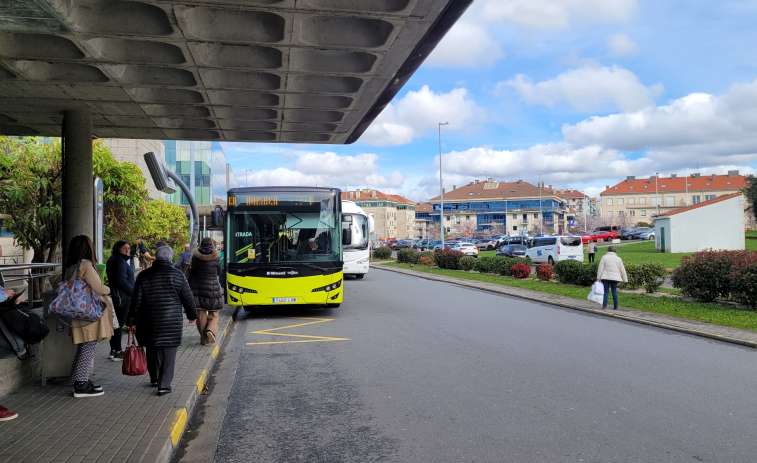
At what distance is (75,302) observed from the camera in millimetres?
6066

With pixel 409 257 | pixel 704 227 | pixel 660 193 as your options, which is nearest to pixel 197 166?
pixel 409 257

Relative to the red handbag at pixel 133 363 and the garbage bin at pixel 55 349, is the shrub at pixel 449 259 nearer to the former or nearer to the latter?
the garbage bin at pixel 55 349

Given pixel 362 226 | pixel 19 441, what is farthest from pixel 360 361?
pixel 362 226

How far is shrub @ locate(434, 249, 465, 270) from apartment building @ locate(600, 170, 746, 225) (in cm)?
11041

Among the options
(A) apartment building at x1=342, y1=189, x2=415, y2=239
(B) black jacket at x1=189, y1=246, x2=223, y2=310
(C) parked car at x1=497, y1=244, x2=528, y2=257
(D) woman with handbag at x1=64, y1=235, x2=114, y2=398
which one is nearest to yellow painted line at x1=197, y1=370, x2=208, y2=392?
(D) woman with handbag at x1=64, y1=235, x2=114, y2=398

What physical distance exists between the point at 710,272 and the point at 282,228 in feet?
35.4

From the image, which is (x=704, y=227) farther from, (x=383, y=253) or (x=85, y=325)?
(x=85, y=325)

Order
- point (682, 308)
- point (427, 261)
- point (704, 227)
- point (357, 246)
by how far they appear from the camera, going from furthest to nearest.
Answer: point (704, 227) → point (427, 261) → point (357, 246) → point (682, 308)

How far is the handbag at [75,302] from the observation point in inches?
238

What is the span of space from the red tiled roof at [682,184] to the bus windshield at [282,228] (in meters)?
144

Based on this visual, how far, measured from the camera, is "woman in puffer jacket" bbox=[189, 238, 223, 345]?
9.66 meters

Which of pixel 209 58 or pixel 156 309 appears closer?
pixel 156 309

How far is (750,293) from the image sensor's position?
1359 centimetres

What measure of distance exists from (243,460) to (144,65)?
→ 5.70m
